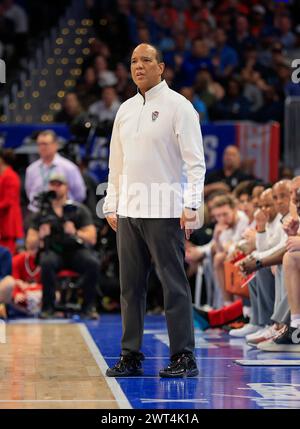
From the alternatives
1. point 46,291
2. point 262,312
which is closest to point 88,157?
point 46,291

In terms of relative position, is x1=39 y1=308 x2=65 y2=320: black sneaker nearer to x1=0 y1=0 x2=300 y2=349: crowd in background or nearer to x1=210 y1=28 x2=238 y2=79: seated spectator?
x1=0 y1=0 x2=300 y2=349: crowd in background

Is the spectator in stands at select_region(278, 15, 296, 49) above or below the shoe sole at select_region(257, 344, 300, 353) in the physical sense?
above

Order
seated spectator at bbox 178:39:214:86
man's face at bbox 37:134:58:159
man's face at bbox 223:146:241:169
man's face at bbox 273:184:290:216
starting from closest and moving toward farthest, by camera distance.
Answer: man's face at bbox 273:184:290:216, man's face at bbox 37:134:58:159, man's face at bbox 223:146:241:169, seated spectator at bbox 178:39:214:86

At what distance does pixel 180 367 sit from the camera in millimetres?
6969

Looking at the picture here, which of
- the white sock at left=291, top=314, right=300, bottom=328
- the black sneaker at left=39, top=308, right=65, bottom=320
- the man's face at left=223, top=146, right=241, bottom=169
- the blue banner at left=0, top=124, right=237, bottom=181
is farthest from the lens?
the blue banner at left=0, top=124, right=237, bottom=181

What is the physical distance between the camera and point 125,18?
18.0 m

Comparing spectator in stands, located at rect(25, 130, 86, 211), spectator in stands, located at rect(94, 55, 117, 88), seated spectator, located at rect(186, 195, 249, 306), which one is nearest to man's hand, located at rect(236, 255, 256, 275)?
seated spectator, located at rect(186, 195, 249, 306)

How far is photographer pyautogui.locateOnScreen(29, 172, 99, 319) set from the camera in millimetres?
11953

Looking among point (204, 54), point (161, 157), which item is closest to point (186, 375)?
point (161, 157)

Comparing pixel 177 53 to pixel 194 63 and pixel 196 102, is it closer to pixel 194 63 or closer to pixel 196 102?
pixel 194 63

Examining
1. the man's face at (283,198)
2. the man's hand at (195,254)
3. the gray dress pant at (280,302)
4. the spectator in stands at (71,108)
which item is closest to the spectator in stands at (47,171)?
the man's hand at (195,254)

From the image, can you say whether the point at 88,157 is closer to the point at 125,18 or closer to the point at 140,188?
the point at 125,18

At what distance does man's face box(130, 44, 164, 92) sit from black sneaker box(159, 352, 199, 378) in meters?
1.69

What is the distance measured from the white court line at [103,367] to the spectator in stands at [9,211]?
205 cm
